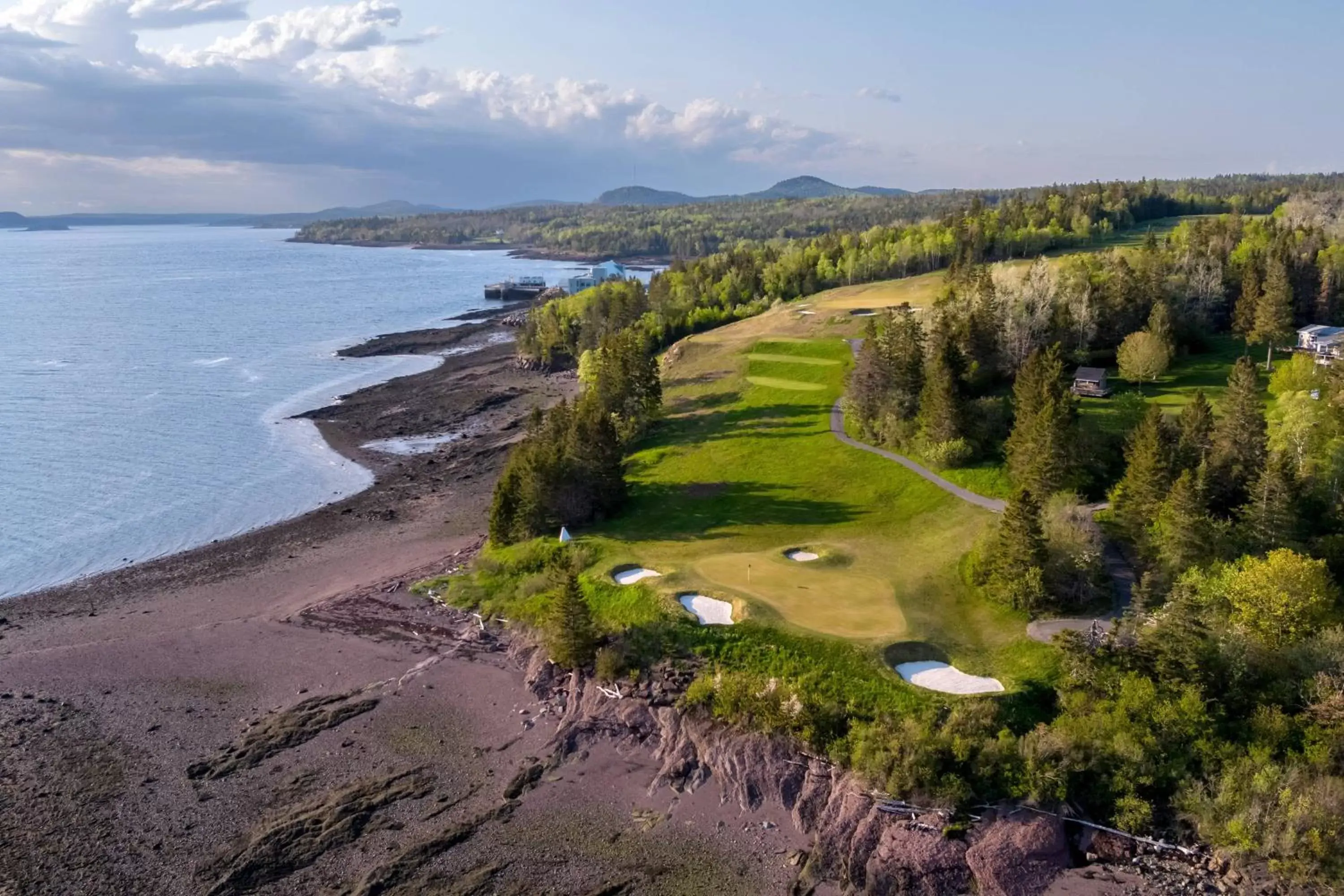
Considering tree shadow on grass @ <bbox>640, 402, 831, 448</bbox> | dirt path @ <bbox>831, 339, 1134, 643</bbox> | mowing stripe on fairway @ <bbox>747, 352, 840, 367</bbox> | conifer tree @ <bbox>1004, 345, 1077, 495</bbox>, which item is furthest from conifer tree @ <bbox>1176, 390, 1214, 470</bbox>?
mowing stripe on fairway @ <bbox>747, 352, 840, 367</bbox>

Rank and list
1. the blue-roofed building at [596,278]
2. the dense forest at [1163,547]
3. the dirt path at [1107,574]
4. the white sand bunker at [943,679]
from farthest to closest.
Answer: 1. the blue-roofed building at [596,278]
2. the dirt path at [1107,574]
3. the white sand bunker at [943,679]
4. the dense forest at [1163,547]

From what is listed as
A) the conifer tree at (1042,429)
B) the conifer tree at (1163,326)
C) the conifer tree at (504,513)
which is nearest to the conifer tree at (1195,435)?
the conifer tree at (1042,429)

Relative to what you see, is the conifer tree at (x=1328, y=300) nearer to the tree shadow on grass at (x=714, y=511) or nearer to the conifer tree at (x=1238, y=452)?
the conifer tree at (x=1238, y=452)

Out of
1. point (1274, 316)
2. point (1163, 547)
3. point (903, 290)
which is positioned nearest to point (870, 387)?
point (1163, 547)

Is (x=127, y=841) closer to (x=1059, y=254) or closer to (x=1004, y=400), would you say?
(x=1004, y=400)

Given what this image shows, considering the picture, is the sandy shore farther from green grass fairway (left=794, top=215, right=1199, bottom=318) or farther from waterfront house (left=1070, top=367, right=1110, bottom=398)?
green grass fairway (left=794, top=215, right=1199, bottom=318)

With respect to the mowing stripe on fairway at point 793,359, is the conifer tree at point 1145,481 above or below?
below

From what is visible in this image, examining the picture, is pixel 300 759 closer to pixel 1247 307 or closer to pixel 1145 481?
pixel 1145 481
